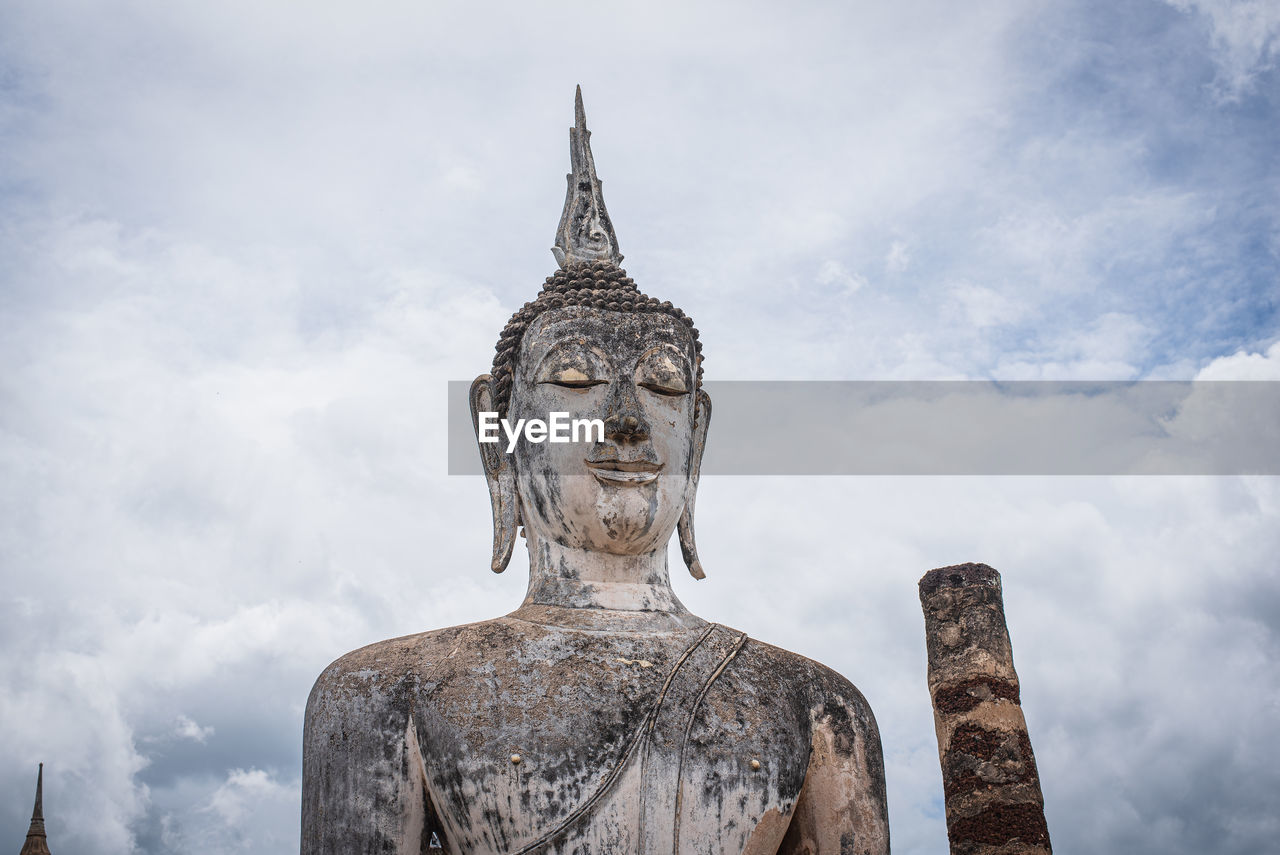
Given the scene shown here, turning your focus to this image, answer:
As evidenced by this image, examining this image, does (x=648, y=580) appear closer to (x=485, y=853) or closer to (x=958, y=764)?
(x=485, y=853)

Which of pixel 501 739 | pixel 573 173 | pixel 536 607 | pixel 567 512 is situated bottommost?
pixel 501 739

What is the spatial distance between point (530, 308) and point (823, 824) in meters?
2.70

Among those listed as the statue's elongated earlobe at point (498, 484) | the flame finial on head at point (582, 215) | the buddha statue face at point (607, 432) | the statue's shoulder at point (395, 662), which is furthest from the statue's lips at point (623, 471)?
the flame finial on head at point (582, 215)

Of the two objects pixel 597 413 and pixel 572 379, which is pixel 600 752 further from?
pixel 572 379

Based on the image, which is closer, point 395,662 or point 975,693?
point 395,662

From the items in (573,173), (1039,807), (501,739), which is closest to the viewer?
(501,739)

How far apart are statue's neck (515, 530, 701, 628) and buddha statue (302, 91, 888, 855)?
1 centimetres

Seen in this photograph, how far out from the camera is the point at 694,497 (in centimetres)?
629

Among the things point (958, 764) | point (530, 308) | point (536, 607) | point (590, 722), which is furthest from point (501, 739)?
point (958, 764)

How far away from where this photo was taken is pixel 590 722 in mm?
5004

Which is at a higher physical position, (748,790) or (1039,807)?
(1039,807)

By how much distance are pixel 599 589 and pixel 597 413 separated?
78cm

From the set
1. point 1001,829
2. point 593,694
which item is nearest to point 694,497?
point 593,694

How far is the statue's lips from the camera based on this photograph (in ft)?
18.4
